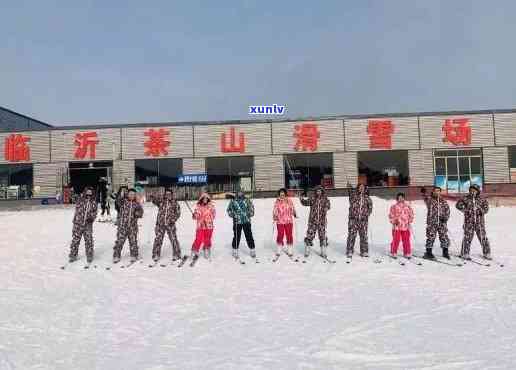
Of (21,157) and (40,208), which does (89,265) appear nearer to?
(40,208)

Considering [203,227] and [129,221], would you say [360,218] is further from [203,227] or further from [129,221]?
[129,221]

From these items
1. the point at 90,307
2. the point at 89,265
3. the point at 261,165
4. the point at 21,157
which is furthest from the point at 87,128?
the point at 90,307

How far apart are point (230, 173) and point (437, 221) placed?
20.6 m

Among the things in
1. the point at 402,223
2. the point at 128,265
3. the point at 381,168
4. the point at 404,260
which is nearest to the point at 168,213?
the point at 128,265

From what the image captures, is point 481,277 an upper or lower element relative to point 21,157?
lower

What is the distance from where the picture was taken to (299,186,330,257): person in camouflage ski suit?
10.5 metres

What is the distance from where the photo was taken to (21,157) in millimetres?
30172

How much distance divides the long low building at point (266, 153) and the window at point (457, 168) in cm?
6

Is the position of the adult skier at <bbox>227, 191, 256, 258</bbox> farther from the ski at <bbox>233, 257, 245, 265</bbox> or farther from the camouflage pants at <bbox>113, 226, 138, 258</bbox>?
the camouflage pants at <bbox>113, 226, 138, 258</bbox>

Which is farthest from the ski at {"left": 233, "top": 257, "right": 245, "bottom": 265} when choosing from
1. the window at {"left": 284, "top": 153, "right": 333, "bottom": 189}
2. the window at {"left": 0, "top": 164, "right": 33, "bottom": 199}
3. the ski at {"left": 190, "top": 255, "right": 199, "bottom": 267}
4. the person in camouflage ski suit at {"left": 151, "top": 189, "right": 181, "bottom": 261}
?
the window at {"left": 0, "top": 164, "right": 33, "bottom": 199}

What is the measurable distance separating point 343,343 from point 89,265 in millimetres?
6779

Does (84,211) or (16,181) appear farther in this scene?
(16,181)

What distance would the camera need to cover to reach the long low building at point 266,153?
29.5 m

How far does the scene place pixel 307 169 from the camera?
1174 inches
